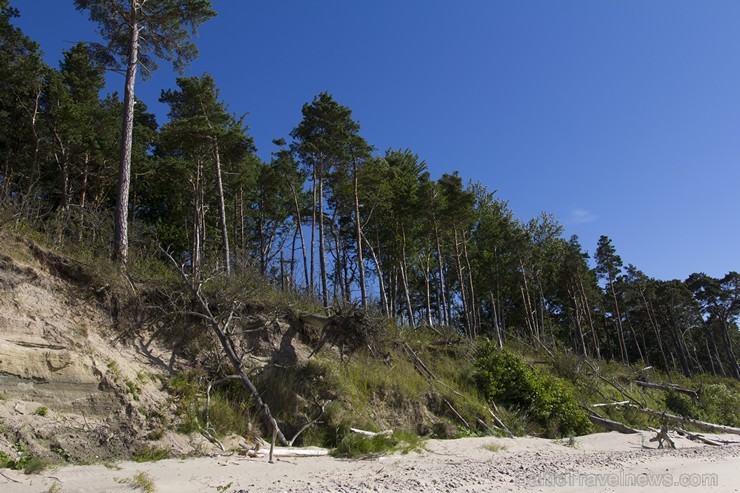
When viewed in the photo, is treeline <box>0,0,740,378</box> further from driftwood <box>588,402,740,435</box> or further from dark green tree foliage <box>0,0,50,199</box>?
driftwood <box>588,402,740,435</box>

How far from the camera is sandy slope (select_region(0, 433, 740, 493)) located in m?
5.48

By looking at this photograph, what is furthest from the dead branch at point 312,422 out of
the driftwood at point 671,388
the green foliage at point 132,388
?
the driftwood at point 671,388

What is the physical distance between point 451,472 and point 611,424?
9.02 metres

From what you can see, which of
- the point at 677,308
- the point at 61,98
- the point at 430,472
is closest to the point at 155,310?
the point at 430,472

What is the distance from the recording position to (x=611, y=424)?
1391 cm

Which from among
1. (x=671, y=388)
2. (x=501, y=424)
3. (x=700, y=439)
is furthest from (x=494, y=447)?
(x=671, y=388)

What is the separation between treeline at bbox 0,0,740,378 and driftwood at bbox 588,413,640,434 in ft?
16.8

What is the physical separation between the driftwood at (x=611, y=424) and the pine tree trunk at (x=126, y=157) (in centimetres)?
1396

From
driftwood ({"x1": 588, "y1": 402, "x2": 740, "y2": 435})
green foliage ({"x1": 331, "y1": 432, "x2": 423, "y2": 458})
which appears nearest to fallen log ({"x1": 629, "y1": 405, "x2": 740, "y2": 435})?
driftwood ({"x1": 588, "y1": 402, "x2": 740, "y2": 435})

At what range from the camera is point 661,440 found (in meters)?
12.1

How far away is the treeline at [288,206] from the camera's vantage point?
1836cm

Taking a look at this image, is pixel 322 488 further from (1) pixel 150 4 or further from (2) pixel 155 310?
(1) pixel 150 4

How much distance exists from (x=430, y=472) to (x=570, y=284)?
3924 cm

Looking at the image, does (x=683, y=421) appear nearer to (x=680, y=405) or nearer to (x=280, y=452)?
(x=680, y=405)
